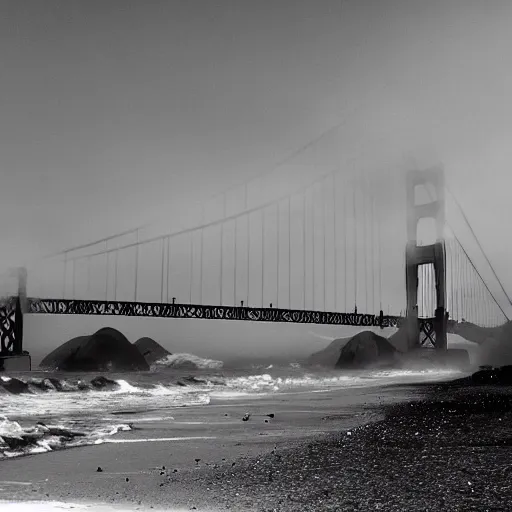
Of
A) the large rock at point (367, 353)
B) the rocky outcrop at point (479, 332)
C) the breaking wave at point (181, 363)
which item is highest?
the rocky outcrop at point (479, 332)

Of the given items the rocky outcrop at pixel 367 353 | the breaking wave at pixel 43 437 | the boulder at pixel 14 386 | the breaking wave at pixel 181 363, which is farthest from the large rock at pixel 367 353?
the breaking wave at pixel 43 437

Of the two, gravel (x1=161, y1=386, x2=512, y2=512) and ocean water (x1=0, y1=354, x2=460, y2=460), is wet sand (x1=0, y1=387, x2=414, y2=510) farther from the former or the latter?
ocean water (x1=0, y1=354, x2=460, y2=460)

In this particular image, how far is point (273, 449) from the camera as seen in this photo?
570 inches

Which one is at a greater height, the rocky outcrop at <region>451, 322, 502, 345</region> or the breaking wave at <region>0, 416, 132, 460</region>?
the rocky outcrop at <region>451, 322, 502, 345</region>

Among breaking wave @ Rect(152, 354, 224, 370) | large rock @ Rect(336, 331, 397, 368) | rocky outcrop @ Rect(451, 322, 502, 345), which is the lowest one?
breaking wave @ Rect(152, 354, 224, 370)

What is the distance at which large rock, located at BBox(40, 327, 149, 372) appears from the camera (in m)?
71.4

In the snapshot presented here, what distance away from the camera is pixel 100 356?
7194 cm

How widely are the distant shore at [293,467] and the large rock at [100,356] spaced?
53.3 m

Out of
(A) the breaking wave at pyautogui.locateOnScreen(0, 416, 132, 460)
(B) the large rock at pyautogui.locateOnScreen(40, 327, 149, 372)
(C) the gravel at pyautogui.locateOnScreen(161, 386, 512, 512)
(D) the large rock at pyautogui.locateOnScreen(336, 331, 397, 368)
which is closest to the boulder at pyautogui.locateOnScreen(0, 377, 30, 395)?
(A) the breaking wave at pyautogui.locateOnScreen(0, 416, 132, 460)

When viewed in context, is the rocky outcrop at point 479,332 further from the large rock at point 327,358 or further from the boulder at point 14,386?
the boulder at point 14,386

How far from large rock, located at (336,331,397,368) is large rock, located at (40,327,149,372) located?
28108 millimetres

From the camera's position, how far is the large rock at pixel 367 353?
283ft

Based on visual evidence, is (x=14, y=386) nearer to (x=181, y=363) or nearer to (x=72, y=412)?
(x=72, y=412)

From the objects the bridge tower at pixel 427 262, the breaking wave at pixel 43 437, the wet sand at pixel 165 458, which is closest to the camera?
the wet sand at pixel 165 458
